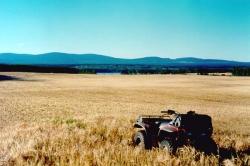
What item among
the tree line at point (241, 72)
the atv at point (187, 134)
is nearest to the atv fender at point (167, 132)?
the atv at point (187, 134)

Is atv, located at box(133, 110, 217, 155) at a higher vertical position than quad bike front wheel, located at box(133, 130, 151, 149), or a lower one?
higher

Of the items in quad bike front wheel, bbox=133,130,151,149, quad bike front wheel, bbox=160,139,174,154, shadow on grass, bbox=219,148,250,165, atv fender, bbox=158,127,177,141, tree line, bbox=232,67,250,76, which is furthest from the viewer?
tree line, bbox=232,67,250,76

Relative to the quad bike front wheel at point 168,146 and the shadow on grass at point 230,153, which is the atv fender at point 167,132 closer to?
the quad bike front wheel at point 168,146

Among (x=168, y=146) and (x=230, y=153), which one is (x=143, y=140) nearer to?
(x=168, y=146)

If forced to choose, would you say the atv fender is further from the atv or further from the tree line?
the tree line

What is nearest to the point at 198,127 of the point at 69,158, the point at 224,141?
the point at 224,141

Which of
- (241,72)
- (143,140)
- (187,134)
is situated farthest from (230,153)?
(241,72)

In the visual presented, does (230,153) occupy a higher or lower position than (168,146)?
lower

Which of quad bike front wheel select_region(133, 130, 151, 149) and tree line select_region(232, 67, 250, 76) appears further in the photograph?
tree line select_region(232, 67, 250, 76)

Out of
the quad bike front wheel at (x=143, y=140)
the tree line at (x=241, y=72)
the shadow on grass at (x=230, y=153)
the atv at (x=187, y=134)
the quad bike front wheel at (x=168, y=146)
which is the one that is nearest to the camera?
the quad bike front wheel at (x=168, y=146)

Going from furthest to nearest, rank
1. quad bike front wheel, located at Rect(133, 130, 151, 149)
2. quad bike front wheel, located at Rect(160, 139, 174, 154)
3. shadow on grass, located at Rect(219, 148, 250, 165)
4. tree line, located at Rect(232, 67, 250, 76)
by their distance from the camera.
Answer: tree line, located at Rect(232, 67, 250, 76) → quad bike front wheel, located at Rect(133, 130, 151, 149) → shadow on grass, located at Rect(219, 148, 250, 165) → quad bike front wheel, located at Rect(160, 139, 174, 154)

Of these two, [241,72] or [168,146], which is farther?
[241,72]

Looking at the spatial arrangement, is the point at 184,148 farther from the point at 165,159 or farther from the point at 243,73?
the point at 243,73

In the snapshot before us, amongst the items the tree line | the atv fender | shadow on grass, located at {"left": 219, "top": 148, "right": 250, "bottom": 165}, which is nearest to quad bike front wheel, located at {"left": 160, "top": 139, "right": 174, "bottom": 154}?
the atv fender
